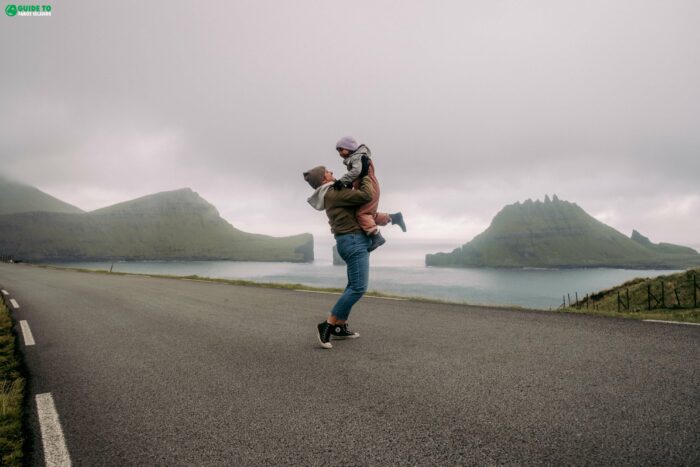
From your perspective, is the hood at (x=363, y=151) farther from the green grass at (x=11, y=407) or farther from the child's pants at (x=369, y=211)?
the green grass at (x=11, y=407)

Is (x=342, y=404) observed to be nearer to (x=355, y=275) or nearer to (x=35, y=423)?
(x=355, y=275)

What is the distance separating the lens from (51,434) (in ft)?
8.68

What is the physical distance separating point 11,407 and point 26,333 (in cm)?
480

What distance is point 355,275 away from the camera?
195 inches

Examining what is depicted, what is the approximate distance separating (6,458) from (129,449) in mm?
715

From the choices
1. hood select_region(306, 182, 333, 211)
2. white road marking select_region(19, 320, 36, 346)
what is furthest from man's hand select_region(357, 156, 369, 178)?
white road marking select_region(19, 320, 36, 346)

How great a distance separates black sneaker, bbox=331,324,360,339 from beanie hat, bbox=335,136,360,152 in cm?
258

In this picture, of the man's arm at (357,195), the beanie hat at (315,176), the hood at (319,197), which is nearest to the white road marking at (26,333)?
the hood at (319,197)

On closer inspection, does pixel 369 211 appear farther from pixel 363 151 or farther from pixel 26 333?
pixel 26 333

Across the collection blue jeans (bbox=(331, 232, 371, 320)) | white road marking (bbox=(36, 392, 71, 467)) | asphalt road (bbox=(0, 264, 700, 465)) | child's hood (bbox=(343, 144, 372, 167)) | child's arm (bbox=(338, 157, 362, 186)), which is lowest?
white road marking (bbox=(36, 392, 71, 467))

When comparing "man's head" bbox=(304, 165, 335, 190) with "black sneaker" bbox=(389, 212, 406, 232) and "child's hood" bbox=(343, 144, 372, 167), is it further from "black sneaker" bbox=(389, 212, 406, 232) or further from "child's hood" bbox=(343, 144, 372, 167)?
"black sneaker" bbox=(389, 212, 406, 232)

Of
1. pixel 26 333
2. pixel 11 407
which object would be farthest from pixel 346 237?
pixel 26 333

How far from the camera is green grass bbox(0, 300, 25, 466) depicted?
235 centimetres

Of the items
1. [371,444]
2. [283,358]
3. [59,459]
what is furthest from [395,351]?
[59,459]
